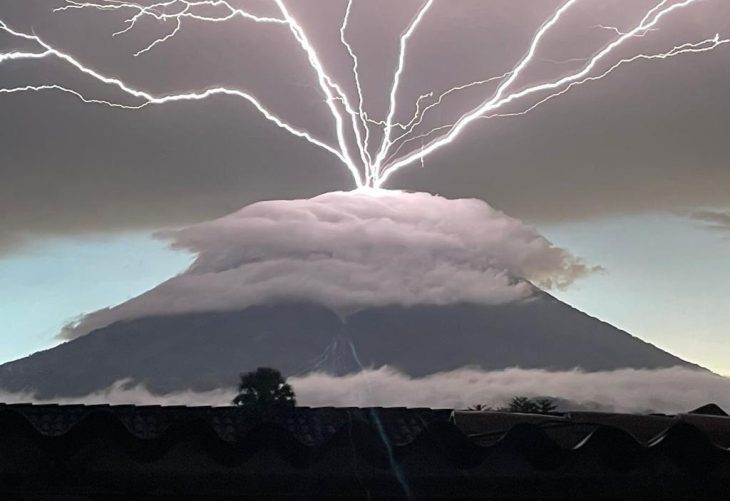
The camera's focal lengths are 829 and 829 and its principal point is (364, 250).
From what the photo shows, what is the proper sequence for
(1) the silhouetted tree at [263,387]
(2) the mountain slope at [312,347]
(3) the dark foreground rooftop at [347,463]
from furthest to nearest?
(2) the mountain slope at [312,347]
(1) the silhouetted tree at [263,387]
(3) the dark foreground rooftop at [347,463]

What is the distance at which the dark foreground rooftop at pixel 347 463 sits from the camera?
9.73 ft

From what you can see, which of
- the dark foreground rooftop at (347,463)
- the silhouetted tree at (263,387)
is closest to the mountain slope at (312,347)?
the silhouetted tree at (263,387)

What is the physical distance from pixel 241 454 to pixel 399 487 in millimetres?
617

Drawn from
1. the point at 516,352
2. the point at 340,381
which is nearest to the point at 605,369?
the point at 516,352

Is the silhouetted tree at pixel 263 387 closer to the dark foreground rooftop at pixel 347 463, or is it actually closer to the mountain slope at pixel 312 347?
the dark foreground rooftop at pixel 347 463

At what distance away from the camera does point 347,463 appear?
308cm

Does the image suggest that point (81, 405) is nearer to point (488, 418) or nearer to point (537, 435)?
point (488, 418)

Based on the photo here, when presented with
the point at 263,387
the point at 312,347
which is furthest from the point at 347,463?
the point at 312,347

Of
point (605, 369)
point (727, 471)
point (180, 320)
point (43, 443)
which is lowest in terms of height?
point (727, 471)

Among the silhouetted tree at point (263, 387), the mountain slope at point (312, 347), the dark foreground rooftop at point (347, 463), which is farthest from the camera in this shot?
the mountain slope at point (312, 347)

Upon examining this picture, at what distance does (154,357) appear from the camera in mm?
105625

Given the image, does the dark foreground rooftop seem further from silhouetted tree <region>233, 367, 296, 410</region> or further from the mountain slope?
the mountain slope

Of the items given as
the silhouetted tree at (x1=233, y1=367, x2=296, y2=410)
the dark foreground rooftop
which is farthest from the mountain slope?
the dark foreground rooftop

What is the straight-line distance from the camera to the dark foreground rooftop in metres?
2.96
